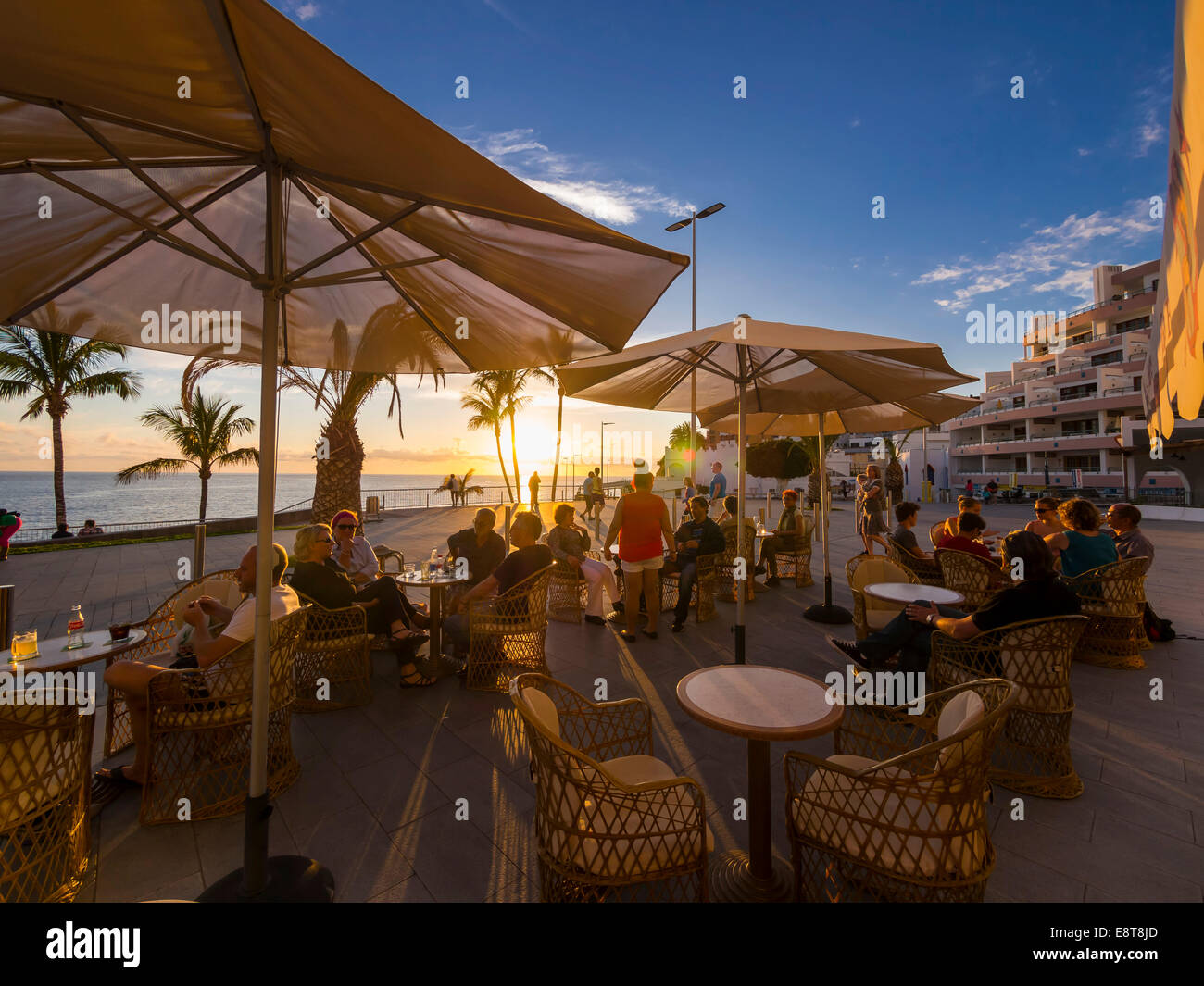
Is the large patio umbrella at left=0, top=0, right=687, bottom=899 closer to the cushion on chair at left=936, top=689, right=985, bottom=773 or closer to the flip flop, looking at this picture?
the flip flop

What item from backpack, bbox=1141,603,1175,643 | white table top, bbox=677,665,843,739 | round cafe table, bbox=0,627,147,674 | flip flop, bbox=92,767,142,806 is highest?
white table top, bbox=677,665,843,739

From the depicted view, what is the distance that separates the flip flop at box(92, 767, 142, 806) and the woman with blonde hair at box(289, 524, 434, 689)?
1.41 metres

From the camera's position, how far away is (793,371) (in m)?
5.27

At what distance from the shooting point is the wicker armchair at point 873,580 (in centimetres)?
469

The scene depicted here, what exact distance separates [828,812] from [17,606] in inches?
399

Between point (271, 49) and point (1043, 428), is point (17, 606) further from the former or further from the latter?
point (1043, 428)

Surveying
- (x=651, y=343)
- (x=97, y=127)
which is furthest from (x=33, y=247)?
(x=651, y=343)

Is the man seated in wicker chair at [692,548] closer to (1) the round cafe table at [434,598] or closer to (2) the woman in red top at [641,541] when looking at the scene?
(2) the woman in red top at [641,541]

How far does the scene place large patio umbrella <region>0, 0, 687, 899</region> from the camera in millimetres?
1376

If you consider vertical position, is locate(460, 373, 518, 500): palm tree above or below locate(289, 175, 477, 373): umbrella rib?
above

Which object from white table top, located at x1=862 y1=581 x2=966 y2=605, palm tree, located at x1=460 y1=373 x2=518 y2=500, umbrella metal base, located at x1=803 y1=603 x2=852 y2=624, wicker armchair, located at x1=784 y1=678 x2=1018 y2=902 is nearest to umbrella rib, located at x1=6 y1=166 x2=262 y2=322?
wicker armchair, located at x1=784 y1=678 x2=1018 y2=902

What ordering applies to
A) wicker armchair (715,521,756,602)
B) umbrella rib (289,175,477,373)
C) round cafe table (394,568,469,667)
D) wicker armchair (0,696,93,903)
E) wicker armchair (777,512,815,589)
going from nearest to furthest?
wicker armchair (0,696,93,903), umbrella rib (289,175,477,373), round cafe table (394,568,469,667), wicker armchair (715,521,756,602), wicker armchair (777,512,815,589)

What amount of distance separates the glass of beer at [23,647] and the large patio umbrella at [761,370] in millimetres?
3795

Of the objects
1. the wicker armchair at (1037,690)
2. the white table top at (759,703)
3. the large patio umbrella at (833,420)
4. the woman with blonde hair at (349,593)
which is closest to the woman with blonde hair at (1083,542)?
the large patio umbrella at (833,420)
